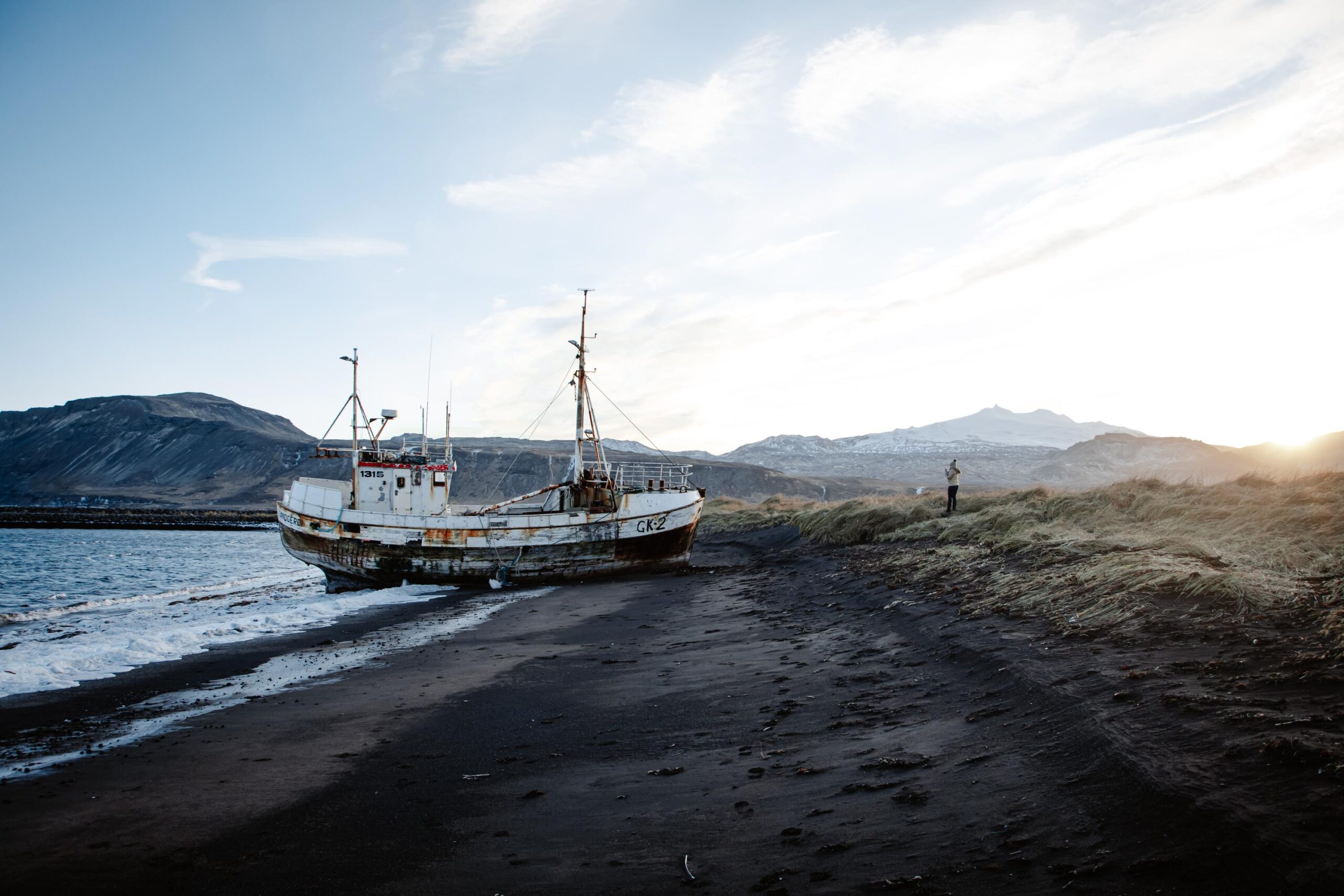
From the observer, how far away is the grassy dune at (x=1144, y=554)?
21.2 ft

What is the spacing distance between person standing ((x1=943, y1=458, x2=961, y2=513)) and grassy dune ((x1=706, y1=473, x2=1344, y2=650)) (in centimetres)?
156

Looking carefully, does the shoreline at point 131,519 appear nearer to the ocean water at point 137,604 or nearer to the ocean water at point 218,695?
the ocean water at point 137,604

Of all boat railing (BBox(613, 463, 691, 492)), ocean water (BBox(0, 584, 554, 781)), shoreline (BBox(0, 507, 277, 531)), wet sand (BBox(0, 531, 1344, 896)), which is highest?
boat railing (BBox(613, 463, 691, 492))

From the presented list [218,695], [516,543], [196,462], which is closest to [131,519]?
[516,543]

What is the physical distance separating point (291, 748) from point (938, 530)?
47.7 ft

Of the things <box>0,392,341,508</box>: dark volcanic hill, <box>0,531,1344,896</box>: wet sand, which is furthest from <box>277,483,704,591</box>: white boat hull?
<box>0,392,341,508</box>: dark volcanic hill

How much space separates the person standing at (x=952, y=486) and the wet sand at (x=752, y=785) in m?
12.5

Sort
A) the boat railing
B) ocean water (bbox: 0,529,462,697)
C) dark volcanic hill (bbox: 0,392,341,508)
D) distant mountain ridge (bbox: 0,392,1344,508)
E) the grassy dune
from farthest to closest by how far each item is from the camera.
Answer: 1. dark volcanic hill (bbox: 0,392,341,508)
2. distant mountain ridge (bbox: 0,392,1344,508)
3. the boat railing
4. ocean water (bbox: 0,529,462,697)
5. the grassy dune

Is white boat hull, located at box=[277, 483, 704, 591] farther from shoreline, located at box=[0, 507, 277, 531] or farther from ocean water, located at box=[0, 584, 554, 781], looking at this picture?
shoreline, located at box=[0, 507, 277, 531]

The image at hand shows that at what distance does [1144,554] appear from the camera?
8539 mm

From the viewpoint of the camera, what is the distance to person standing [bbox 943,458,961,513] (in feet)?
65.9

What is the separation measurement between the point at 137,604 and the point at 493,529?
402 inches

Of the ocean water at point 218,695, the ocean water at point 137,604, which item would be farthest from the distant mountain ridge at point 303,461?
the ocean water at point 218,695

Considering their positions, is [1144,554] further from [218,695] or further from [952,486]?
[952,486]
